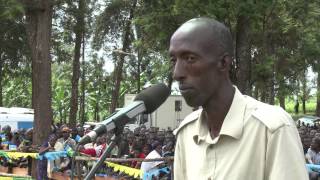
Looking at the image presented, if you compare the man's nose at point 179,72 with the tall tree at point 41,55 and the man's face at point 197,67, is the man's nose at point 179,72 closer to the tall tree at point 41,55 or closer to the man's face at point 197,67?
the man's face at point 197,67

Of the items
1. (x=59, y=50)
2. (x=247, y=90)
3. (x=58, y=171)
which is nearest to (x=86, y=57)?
(x=59, y=50)

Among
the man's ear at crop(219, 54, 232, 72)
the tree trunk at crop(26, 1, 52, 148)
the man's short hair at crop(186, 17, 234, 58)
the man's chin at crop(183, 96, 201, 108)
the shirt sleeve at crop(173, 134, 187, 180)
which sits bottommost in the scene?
the shirt sleeve at crop(173, 134, 187, 180)

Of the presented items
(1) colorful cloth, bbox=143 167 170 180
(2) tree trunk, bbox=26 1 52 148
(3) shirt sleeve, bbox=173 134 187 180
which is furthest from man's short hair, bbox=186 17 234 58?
(2) tree trunk, bbox=26 1 52 148

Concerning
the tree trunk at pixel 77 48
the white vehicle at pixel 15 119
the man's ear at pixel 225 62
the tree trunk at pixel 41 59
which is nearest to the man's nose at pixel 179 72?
the man's ear at pixel 225 62

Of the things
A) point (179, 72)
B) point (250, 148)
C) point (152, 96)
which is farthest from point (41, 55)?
point (250, 148)

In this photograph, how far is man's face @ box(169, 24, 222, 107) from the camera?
6.48 ft

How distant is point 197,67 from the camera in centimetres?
198

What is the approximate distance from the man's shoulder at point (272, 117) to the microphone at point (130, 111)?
839mm

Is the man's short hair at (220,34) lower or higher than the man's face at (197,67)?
higher

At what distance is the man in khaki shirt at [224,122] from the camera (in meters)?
1.84

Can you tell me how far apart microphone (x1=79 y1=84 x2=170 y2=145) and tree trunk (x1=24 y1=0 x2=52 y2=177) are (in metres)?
11.1

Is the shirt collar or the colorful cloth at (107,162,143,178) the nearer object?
the shirt collar

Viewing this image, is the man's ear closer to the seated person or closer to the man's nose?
the man's nose

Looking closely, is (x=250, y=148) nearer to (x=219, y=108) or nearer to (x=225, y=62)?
(x=219, y=108)
